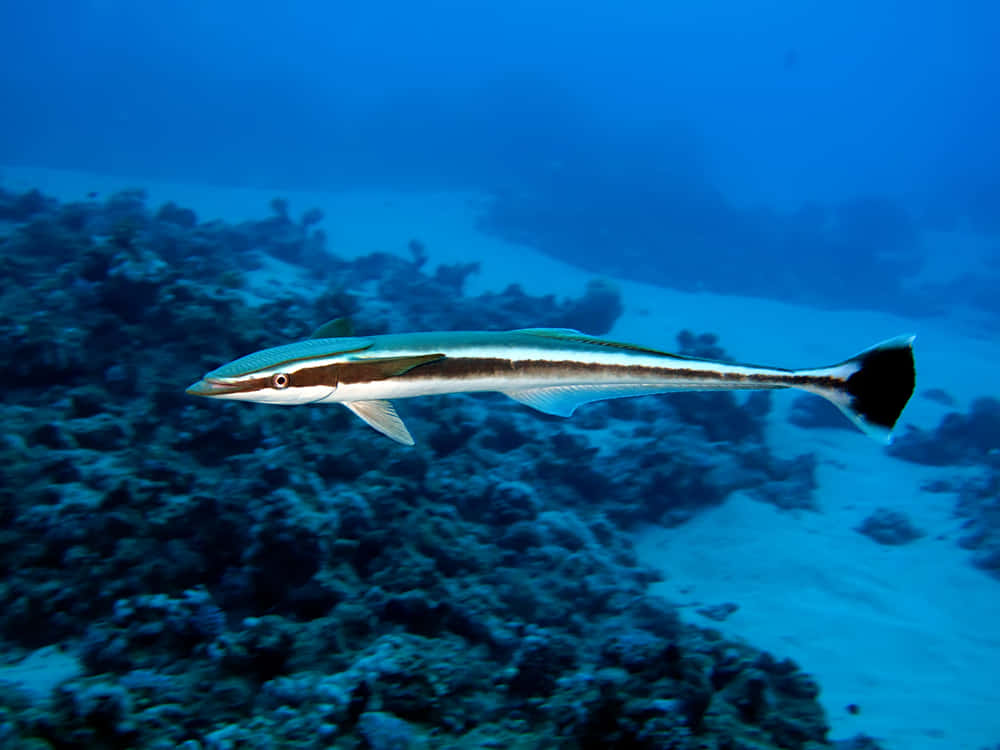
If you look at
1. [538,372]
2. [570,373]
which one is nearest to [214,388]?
[538,372]

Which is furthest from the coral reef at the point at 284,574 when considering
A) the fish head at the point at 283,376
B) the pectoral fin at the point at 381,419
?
the fish head at the point at 283,376

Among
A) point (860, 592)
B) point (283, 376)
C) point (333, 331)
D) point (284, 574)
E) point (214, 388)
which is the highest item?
point (860, 592)

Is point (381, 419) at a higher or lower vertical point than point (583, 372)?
lower

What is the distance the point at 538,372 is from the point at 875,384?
1311 millimetres

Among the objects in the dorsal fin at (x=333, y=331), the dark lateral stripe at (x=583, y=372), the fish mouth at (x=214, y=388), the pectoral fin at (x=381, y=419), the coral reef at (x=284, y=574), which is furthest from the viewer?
the coral reef at (x=284, y=574)

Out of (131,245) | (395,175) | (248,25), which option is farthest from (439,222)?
(248,25)

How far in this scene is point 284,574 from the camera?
12.5ft

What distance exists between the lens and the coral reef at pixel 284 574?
272cm

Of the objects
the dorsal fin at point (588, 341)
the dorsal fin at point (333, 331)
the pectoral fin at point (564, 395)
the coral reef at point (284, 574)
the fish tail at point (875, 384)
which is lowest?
the coral reef at point (284, 574)

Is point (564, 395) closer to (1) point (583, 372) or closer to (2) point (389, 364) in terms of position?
(1) point (583, 372)

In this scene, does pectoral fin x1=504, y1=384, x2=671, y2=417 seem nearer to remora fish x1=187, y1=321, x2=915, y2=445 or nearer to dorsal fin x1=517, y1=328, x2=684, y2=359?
remora fish x1=187, y1=321, x2=915, y2=445

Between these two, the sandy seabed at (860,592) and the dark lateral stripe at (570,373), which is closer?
the dark lateral stripe at (570,373)

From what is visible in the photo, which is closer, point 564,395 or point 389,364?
point 389,364

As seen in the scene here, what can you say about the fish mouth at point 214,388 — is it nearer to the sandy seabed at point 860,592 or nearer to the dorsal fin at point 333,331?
the dorsal fin at point 333,331
